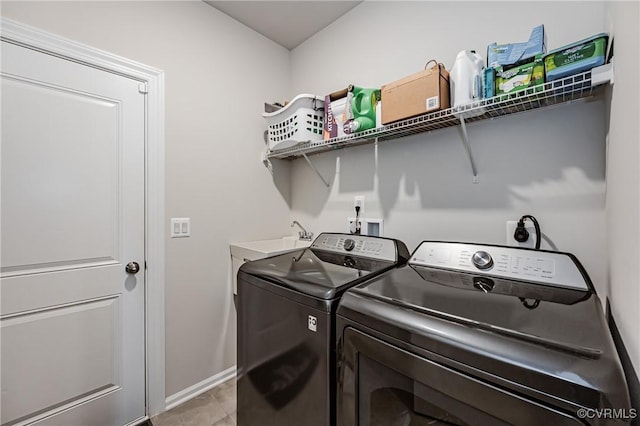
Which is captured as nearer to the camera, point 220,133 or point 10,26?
point 10,26

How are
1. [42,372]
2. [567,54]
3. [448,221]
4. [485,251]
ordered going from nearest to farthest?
[567,54] < [485,251] < [42,372] < [448,221]

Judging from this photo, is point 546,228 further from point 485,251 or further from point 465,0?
point 465,0

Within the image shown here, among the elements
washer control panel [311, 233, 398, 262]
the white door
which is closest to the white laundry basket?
washer control panel [311, 233, 398, 262]

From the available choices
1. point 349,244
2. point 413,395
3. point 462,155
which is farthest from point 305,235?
point 413,395

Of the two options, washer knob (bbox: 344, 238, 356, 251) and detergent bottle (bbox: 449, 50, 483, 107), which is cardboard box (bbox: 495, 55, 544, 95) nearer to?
detergent bottle (bbox: 449, 50, 483, 107)

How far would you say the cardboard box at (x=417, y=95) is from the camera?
4.02ft

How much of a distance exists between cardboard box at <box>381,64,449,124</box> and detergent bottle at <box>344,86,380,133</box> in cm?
11

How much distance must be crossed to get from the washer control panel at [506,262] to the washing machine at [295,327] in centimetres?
20

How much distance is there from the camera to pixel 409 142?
5.43ft

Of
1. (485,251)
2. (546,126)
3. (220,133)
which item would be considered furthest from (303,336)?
(220,133)

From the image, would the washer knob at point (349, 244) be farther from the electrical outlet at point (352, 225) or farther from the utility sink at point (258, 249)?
the utility sink at point (258, 249)

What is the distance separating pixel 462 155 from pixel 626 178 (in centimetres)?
80

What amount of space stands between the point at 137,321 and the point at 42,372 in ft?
1.43

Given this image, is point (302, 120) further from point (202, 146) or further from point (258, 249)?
point (258, 249)
